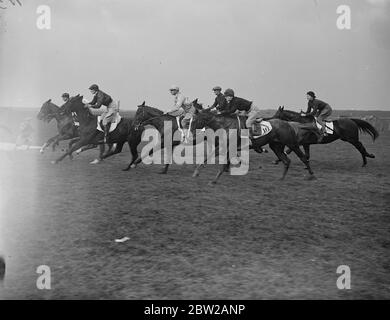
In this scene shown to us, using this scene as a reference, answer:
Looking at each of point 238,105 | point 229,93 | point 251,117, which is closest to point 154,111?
point 229,93

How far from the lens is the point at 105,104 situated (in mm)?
12984

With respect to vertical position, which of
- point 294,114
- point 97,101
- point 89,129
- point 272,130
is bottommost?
point 272,130

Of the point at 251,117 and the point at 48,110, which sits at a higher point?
the point at 48,110

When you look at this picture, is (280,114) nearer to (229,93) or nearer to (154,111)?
(229,93)

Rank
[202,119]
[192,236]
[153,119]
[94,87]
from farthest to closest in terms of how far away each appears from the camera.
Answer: [94,87]
[153,119]
[202,119]
[192,236]

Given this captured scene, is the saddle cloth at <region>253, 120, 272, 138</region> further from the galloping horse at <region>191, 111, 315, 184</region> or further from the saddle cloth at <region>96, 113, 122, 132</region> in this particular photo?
the saddle cloth at <region>96, 113, 122, 132</region>

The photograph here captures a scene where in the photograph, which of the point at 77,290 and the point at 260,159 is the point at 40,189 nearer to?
the point at 77,290

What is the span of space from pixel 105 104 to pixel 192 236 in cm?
789

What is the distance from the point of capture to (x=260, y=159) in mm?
16188

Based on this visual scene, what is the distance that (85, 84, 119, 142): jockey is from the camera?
41.9 feet

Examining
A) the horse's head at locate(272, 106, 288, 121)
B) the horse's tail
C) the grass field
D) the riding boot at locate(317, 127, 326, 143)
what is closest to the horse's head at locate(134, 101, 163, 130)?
the grass field
